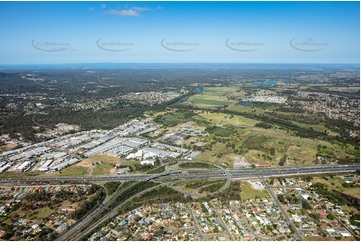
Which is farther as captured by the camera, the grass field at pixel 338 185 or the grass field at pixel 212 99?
the grass field at pixel 212 99

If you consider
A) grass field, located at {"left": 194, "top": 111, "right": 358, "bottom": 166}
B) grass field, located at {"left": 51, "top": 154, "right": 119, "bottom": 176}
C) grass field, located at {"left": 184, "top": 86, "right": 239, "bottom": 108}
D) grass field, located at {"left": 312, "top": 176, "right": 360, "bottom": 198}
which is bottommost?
grass field, located at {"left": 51, "top": 154, "right": 119, "bottom": 176}

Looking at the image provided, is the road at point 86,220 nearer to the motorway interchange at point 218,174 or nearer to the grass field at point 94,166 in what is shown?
the motorway interchange at point 218,174

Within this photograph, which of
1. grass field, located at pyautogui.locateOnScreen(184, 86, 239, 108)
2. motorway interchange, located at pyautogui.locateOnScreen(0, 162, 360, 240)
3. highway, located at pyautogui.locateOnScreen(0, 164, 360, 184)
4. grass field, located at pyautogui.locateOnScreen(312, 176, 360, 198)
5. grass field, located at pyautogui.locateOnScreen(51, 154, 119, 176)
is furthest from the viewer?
grass field, located at pyautogui.locateOnScreen(184, 86, 239, 108)

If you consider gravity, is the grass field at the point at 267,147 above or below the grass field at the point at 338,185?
above

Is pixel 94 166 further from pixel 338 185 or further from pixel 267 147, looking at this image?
pixel 338 185

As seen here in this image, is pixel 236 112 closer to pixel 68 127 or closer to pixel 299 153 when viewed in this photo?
pixel 299 153

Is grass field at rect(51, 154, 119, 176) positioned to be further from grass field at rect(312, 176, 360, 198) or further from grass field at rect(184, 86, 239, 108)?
grass field at rect(184, 86, 239, 108)

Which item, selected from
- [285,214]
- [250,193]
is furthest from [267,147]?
[285,214]

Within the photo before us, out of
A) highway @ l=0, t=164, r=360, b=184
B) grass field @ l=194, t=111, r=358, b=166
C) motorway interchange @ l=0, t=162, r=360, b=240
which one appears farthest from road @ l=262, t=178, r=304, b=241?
grass field @ l=194, t=111, r=358, b=166

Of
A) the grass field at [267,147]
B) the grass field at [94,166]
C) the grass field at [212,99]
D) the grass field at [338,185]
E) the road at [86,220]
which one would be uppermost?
the grass field at [212,99]

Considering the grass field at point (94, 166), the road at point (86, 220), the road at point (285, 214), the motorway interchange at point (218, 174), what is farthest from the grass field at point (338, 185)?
the grass field at point (94, 166)

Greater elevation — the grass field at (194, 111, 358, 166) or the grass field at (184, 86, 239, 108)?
the grass field at (184, 86, 239, 108)

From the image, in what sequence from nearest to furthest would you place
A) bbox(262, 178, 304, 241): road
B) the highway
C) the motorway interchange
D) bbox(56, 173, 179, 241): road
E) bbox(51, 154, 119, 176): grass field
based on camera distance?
bbox(262, 178, 304, 241): road < bbox(56, 173, 179, 241): road < the motorway interchange < the highway < bbox(51, 154, 119, 176): grass field
